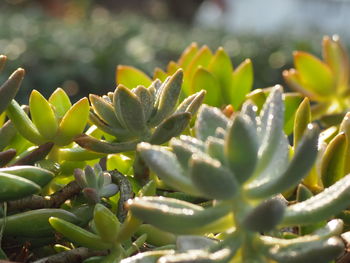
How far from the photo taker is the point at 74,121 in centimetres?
73

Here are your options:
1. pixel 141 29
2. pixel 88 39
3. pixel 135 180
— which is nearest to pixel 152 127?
pixel 135 180

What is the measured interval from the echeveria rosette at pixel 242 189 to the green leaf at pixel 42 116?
233 mm

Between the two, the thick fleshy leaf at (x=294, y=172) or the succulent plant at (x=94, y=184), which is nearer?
the thick fleshy leaf at (x=294, y=172)

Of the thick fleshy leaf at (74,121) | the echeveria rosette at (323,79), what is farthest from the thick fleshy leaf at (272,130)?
the echeveria rosette at (323,79)

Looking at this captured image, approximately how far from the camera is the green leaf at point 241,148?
19.6 inches

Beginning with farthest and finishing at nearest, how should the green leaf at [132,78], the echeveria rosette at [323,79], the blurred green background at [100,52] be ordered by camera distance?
the blurred green background at [100,52], the echeveria rosette at [323,79], the green leaf at [132,78]

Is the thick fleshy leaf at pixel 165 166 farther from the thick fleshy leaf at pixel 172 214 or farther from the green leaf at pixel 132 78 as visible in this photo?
the green leaf at pixel 132 78

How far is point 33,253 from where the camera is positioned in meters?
0.68

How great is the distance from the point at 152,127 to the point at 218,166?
25cm

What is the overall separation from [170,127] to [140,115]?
0.14ft

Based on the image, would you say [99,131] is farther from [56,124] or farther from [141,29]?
[141,29]

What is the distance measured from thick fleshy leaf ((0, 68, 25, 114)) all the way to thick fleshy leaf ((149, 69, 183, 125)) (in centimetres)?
15

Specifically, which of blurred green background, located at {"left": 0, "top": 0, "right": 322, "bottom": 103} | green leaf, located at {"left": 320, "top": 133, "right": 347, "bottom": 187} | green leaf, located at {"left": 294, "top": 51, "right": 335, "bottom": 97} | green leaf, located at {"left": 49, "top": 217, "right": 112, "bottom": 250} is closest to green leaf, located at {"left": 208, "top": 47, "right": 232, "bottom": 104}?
green leaf, located at {"left": 294, "top": 51, "right": 335, "bottom": 97}

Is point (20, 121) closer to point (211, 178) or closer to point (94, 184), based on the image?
point (94, 184)
